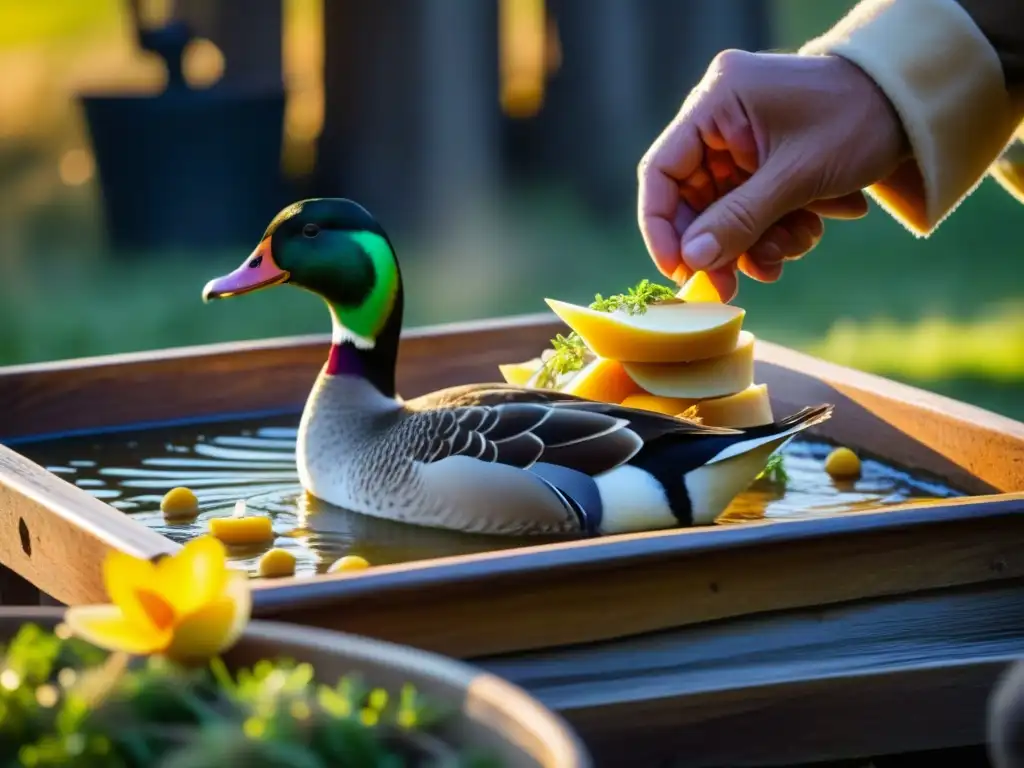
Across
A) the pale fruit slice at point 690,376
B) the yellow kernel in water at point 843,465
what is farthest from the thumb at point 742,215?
the yellow kernel in water at point 843,465

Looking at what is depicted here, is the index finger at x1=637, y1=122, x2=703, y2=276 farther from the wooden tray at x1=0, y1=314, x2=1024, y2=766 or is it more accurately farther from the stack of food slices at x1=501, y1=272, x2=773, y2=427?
the wooden tray at x1=0, y1=314, x2=1024, y2=766

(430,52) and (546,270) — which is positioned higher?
(430,52)

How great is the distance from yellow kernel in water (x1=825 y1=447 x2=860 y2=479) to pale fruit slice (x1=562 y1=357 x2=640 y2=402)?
0.30 m

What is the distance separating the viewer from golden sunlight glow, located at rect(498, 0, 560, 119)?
8.12 metres

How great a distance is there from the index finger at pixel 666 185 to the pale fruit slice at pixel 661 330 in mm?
91

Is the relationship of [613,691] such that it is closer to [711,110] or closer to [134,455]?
[711,110]

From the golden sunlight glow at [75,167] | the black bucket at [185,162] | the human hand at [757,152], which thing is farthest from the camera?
the golden sunlight glow at [75,167]

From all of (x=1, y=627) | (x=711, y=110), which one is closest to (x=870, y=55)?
(x=711, y=110)

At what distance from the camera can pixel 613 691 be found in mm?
1646

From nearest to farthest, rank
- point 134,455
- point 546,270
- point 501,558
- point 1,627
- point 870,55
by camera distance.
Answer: point 1,627, point 501,558, point 870,55, point 134,455, point 546,270

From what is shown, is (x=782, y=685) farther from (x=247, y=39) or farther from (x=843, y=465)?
(x=247, y=39)

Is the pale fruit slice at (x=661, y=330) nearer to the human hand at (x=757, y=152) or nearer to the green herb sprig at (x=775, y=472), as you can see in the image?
the human hand at (x=757, y=152)

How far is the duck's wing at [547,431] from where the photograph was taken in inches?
84.2

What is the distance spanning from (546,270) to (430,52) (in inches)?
38.1
